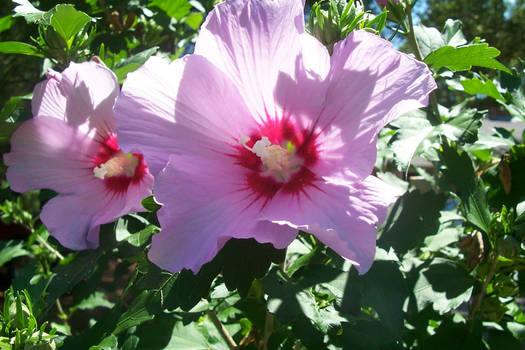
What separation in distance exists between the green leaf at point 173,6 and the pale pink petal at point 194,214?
Result: 2.84ft

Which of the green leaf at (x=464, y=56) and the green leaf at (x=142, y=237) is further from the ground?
the green leaf at (x=464, y=56)

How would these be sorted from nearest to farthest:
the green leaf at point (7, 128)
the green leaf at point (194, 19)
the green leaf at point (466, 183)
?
1. the green leaf at point (7, 128)
2. the green leaf at point (466, 183)
3. the green leaf at point (194, 19)

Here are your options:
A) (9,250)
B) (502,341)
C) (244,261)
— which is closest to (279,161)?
(244,261)

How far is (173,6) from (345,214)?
3.51 ft

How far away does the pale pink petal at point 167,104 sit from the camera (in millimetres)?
717

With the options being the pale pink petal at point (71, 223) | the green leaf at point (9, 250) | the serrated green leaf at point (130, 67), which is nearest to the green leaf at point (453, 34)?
the serrated green leaf at point (130, 67)

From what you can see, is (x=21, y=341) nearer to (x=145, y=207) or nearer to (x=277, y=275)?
(x=145, y=207)

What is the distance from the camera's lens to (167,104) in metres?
0.73

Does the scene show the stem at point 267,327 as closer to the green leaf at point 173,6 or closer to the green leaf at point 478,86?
the green leaf at point 478,86

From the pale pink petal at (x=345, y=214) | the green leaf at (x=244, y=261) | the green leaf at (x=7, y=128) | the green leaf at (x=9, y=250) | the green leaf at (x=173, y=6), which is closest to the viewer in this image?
the pale pink petal at (x=345, y=214)

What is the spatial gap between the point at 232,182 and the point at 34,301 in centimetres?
56

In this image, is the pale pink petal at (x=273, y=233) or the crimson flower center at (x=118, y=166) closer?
the pale pink petal at (x=273, y=233)

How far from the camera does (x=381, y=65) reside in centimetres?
67

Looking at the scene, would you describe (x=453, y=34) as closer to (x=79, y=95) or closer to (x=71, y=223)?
(x=79, y=95)
